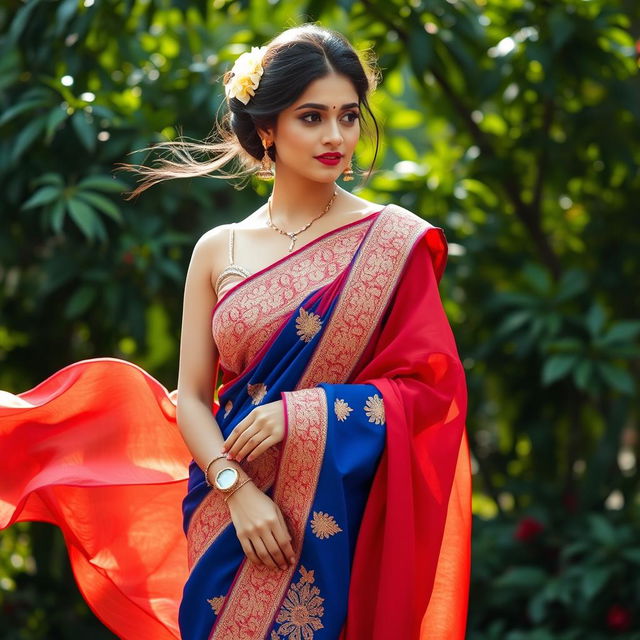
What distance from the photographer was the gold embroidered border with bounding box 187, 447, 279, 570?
1967 millimetres

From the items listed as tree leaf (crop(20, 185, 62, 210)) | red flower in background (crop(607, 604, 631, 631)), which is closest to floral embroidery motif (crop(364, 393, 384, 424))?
tree leaf (crop(20, 185, 62, 210))

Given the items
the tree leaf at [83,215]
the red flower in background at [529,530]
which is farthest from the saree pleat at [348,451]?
the red flower in background at [529,530]

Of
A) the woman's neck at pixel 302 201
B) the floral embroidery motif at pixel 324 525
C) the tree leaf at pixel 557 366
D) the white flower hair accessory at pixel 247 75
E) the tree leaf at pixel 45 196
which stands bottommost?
the tree leaf at pixel 557 366

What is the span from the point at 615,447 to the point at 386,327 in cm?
200

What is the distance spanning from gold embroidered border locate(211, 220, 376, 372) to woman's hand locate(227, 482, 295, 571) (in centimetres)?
25

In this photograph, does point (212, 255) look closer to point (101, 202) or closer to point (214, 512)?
point (214, 512)

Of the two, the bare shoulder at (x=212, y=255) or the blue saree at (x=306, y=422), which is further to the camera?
the bare shoulder at (x=212, y=255)

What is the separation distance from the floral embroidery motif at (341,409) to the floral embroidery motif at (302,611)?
0.88ft

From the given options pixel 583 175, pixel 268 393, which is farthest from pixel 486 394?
pixel 268 393

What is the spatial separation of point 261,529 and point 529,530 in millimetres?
1884

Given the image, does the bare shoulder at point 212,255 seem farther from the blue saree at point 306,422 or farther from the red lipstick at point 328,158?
the red lipstick at point 328,158

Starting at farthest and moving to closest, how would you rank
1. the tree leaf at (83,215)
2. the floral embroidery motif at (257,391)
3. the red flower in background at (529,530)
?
the red flower in background at (529,530)
the tree leaf at (83,215)
the floral embroidery motif at (257,391)

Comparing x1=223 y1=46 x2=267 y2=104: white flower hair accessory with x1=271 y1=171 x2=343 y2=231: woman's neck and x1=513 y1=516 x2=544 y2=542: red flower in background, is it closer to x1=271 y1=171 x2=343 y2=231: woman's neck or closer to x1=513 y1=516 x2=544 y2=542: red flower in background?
x1=271 y1=171 x2=343 y2=231: woman's neck

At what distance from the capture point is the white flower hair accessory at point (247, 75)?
2025 millimetres
